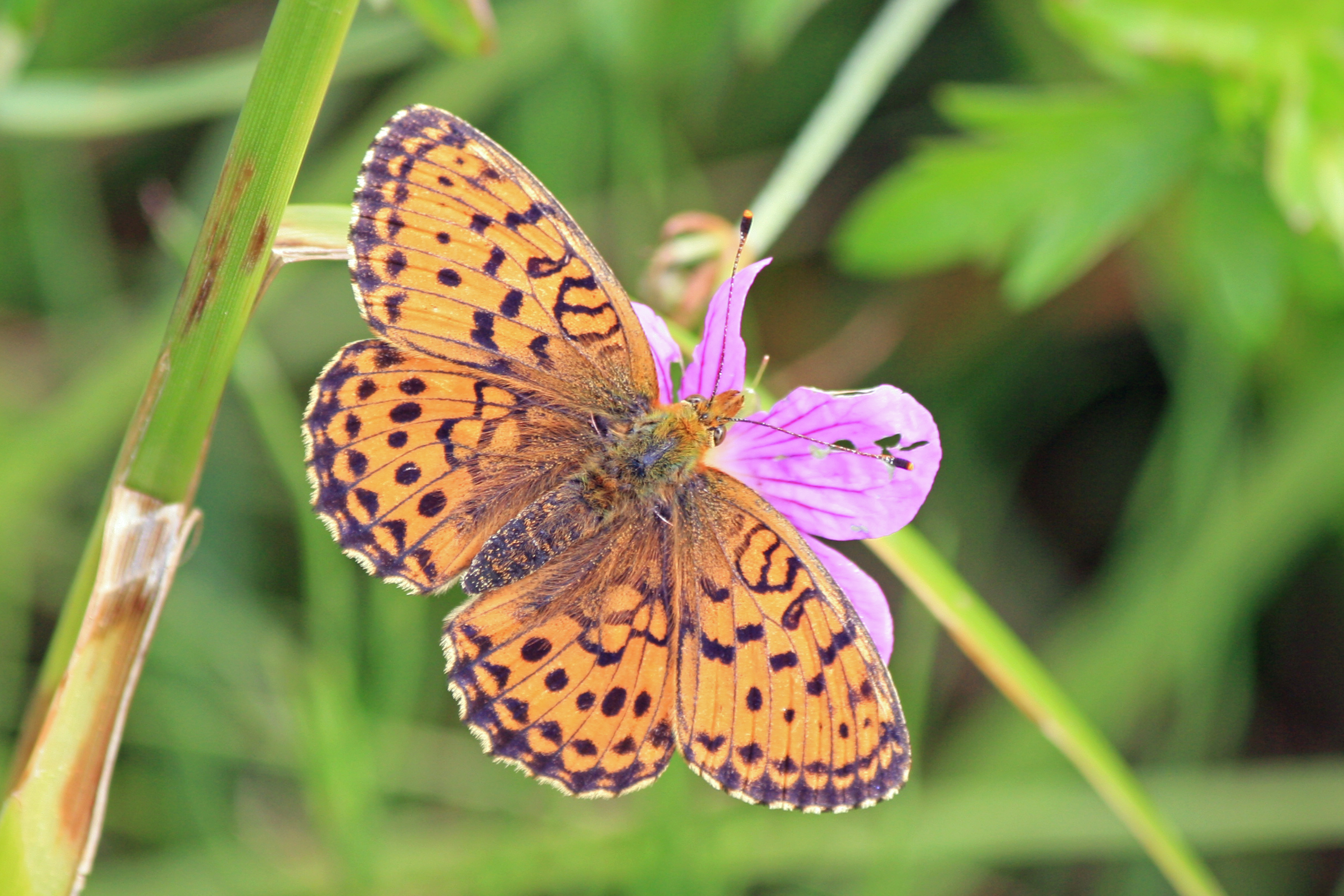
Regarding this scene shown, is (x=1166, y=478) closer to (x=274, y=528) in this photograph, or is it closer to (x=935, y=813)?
(x=935, y=813)

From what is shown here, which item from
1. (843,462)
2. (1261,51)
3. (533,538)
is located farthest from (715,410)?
(1261,51)

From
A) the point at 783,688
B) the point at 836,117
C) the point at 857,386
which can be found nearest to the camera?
the point at 783,688

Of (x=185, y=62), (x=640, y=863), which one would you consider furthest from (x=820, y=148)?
(x=185, y=62)

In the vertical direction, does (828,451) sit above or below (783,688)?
above

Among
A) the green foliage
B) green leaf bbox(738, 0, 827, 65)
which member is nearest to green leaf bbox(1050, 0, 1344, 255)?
the green foliage

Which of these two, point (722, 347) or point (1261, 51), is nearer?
point (722, 347)

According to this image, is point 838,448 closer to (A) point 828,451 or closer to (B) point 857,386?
(A) point 828,451
